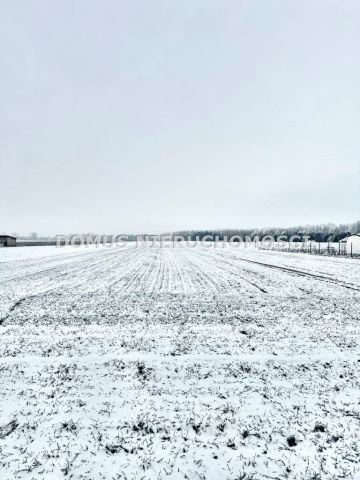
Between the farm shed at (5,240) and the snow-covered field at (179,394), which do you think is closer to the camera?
the snow-covered field at (179,394)

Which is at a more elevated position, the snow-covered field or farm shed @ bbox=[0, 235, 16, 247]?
Answer: farm shed @ bbox=[0, 235, 16, 247]

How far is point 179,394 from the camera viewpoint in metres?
4.92

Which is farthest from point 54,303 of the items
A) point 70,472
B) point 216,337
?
point 70,472

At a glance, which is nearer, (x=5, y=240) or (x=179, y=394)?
(x=179, y=394)

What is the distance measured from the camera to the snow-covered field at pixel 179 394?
3459 millimetres

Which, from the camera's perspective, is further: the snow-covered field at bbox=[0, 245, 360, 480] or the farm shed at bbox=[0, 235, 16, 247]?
the farm shed at bbox=[0, 235, 16, 247]

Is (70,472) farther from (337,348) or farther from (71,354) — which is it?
(337,348)

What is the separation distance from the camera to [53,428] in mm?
4008

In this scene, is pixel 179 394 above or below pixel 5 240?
below

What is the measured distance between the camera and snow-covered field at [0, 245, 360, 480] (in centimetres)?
346

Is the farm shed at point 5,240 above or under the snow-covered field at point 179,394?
above

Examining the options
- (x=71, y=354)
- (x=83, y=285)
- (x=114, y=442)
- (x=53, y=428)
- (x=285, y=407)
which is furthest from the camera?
(x=83, y=285)

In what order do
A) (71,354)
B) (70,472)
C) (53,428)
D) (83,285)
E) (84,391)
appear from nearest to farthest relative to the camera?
(70,472), (53,428), (84,391), (71,354), (83,285)

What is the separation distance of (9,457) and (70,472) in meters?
A: 0.82
